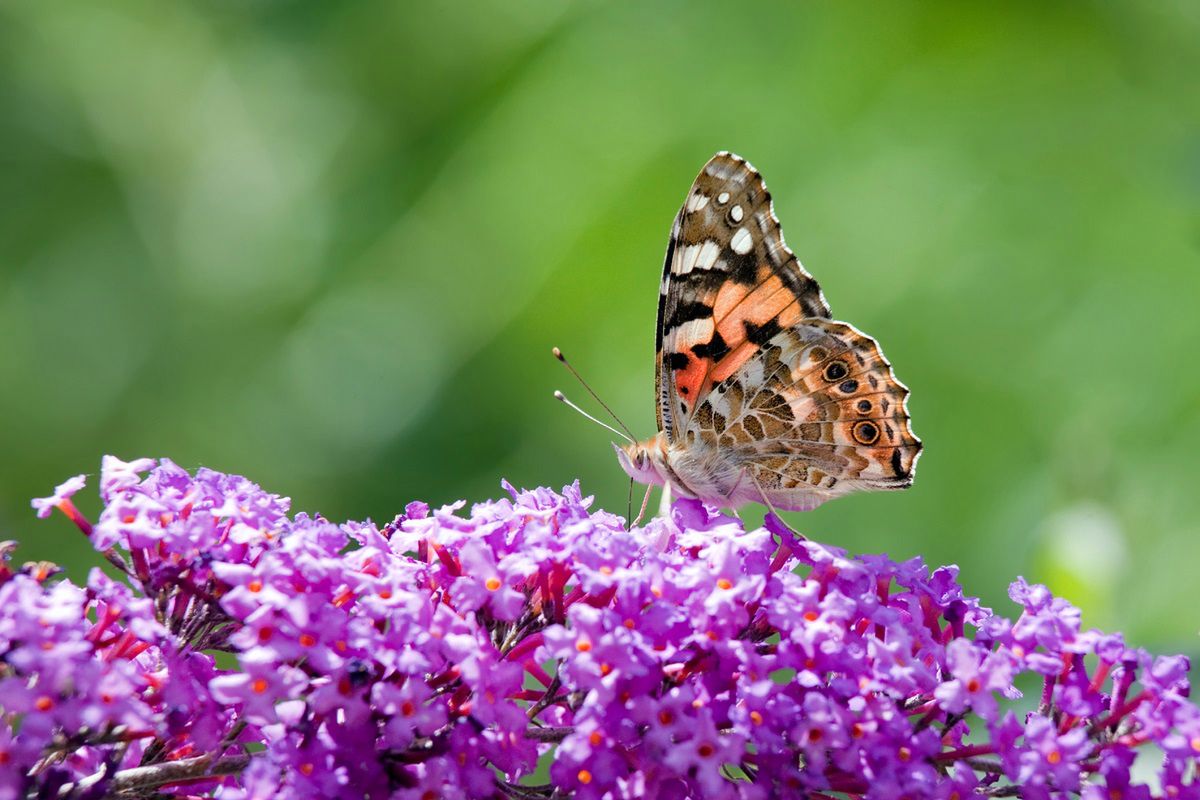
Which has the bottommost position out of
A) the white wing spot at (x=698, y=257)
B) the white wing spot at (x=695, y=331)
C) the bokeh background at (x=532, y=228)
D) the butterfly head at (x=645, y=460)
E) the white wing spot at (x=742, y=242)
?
the butterfly head at (x=645, y=460)

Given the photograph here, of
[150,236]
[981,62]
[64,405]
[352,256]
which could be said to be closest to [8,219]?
[150,236]

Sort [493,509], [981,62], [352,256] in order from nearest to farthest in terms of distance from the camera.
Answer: [493,509], [352,256], [981,62]

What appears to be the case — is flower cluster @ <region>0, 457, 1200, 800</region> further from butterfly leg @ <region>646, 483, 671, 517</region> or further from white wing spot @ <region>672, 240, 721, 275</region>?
white wing spot @ <region>672, 240, 721, 275</region>

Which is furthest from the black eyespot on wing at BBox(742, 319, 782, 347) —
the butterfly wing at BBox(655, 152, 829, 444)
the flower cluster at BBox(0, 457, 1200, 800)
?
the flower cluster at BBox(0, 457, 1200, 800)

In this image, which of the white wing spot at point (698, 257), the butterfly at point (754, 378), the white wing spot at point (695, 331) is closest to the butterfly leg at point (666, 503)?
the butterfly at point (754, 378)

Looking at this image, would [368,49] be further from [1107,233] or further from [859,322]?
[1107,233]

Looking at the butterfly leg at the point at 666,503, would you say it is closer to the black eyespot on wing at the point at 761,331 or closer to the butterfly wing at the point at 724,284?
the butterfly wing at the point at 724,284
